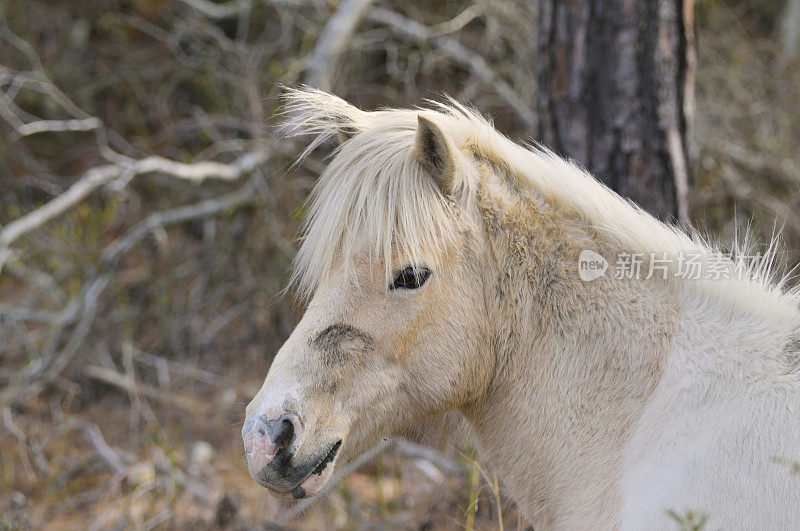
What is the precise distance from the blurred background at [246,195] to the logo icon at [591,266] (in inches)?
29.7

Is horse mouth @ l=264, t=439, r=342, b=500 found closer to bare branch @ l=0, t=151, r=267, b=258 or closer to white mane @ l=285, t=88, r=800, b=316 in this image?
white mane @ l=285, t=88, r=800, b=316

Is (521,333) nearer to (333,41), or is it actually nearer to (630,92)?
(630,92)

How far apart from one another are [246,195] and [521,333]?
3586 millimetres

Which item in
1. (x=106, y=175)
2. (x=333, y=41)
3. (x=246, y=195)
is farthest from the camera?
(x=246, y=195)

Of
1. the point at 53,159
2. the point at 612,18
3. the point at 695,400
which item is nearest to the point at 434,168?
the point at 695,400

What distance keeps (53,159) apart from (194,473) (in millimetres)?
4937

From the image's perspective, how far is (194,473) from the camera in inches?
174

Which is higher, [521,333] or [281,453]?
[521,333]

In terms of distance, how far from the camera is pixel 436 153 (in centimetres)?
208

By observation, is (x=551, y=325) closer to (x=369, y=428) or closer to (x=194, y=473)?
(x=369, y=428)

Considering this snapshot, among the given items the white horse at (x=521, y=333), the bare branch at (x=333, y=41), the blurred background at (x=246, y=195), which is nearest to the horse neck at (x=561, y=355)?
the white horse at (x=521, y=333)

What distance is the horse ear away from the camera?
200cm

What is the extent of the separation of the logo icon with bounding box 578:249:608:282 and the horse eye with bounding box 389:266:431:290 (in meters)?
0.44

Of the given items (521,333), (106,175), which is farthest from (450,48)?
(521,333)
